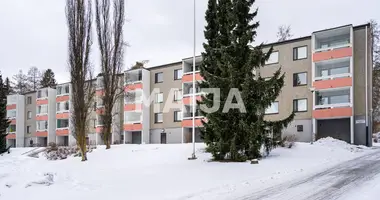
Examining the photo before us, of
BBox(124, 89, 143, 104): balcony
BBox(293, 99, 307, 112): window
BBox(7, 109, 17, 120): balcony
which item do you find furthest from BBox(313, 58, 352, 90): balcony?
BBox(7, 109, 17, 120): balcony

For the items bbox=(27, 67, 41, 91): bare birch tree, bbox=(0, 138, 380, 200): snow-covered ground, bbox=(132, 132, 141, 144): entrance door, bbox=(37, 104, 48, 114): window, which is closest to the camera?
bbox=(0, 138, 380, 200): snow-covered ground

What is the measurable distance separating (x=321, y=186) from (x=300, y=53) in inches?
896

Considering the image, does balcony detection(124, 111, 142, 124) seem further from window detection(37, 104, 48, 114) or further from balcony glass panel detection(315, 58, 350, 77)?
balcony glass panel detection(315, 58, 350, 77)

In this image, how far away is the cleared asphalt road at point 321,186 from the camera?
25.5 feet

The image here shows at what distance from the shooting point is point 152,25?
956 inches

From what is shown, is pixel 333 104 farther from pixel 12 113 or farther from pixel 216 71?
pixel 12 113

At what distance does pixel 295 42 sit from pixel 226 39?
54.9ft

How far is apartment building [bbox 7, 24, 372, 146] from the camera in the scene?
26.6 meters

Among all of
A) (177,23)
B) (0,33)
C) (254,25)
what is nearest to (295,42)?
(177,23)

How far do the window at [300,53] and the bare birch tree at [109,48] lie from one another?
16.3 meters

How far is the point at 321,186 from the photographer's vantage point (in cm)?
898

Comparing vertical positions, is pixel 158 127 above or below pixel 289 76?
below

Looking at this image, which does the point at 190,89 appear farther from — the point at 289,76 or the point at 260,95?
the point at 260,95

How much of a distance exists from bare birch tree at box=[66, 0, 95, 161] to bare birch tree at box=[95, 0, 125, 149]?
3.85 metres
